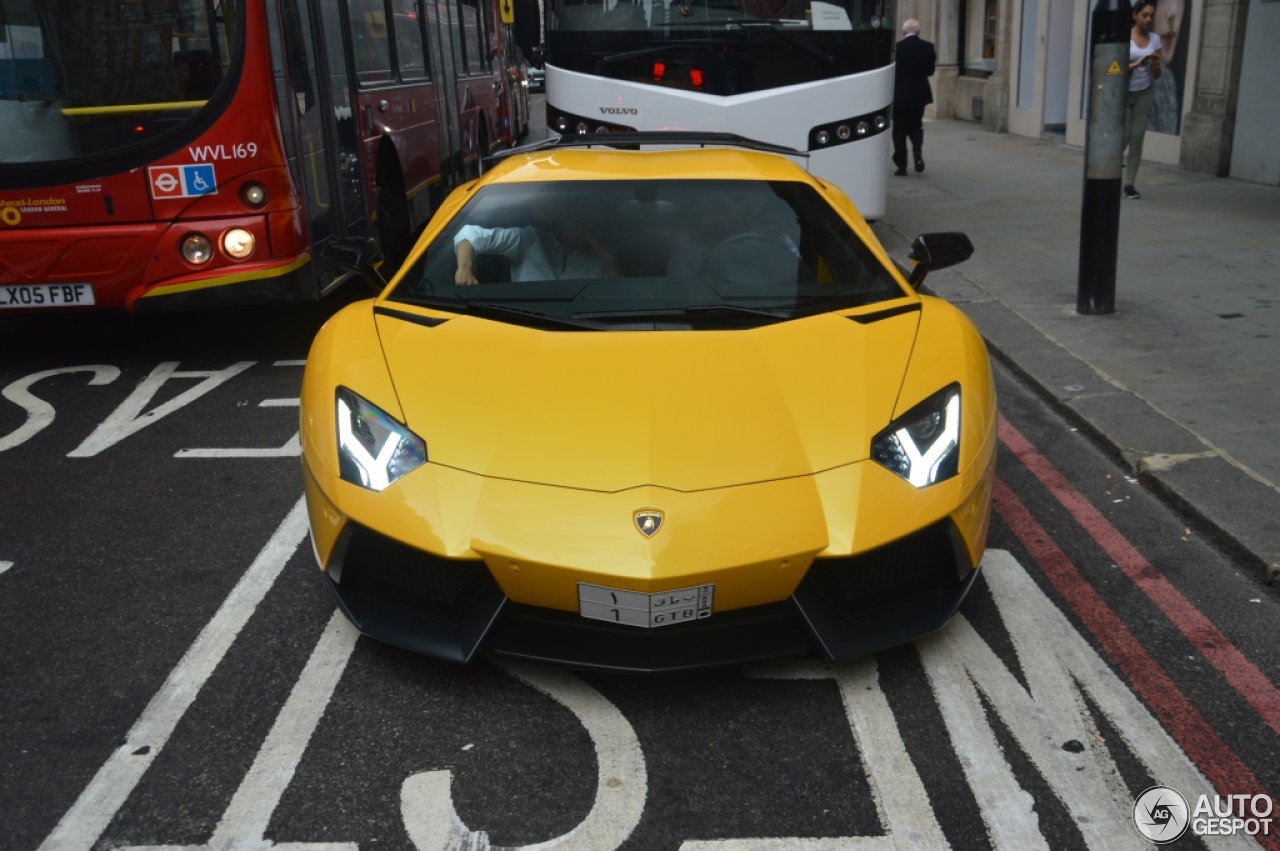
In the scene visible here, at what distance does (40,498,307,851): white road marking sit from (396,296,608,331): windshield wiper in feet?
3.40

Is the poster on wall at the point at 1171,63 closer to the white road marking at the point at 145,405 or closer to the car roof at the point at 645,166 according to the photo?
the car roof at the point at 645,166

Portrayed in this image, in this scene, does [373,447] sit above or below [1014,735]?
above

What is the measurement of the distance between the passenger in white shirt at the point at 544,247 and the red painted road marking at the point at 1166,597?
78.3 inches

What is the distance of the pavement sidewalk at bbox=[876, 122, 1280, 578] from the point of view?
5.00 metres

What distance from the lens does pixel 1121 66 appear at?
7363mm

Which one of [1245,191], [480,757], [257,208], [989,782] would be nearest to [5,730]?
[480,757]

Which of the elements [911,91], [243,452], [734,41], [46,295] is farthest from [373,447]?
[911,91]

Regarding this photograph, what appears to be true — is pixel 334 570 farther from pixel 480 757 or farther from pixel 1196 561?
pixel 1196 561

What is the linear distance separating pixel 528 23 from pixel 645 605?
25.6 ft

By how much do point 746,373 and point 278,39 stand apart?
4566 mm

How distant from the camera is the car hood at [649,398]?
332 centimetres

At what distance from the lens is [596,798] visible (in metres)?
2.94

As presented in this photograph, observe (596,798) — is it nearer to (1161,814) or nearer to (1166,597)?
(1161,814)

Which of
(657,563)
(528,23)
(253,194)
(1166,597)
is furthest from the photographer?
(528,23)
